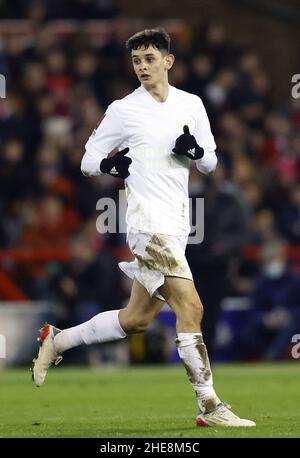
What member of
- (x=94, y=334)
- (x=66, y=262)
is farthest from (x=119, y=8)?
(x=94, y=334)

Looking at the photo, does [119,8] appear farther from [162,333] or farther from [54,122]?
[162,333]

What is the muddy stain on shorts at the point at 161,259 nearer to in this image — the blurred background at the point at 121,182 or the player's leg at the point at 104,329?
the player's leg at the point at 104,329

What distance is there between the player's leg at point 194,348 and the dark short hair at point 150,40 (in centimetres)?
153

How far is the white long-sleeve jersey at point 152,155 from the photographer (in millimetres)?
9367

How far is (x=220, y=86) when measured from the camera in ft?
69.8

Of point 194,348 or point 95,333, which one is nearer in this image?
point 194,348

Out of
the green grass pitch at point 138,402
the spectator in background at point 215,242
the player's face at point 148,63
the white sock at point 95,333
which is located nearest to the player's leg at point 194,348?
the green grass pitch at point 138,402

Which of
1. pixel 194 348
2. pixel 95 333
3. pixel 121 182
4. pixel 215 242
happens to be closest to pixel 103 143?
pixel 95 333

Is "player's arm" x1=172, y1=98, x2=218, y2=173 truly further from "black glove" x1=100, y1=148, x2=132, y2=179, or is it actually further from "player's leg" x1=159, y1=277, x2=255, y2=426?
"player's leg" x1=159, y1=277, x2=255, y2=426

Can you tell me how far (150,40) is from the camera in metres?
9.49

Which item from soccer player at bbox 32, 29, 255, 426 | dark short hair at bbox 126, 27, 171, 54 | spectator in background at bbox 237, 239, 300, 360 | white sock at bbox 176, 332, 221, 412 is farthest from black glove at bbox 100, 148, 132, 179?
spectator in background at bbox 237, 239, 300, 360

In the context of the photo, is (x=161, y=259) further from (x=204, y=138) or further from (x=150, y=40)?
(x=150, y=40)

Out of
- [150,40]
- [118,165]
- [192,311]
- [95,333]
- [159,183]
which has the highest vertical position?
[150,40]

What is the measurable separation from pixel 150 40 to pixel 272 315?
8.04 metres
